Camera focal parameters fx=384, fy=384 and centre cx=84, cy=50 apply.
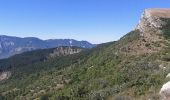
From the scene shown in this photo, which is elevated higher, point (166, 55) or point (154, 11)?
point (154, 11)

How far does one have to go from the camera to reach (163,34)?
157 meters

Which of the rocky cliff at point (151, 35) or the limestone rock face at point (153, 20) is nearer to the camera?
the rocky cliff at point (151, 35)

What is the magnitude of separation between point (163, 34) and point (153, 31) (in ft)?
27.8

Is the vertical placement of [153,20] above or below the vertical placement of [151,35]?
above

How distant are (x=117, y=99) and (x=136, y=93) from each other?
771 centimetres

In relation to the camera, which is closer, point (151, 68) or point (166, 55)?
point (151, 68)

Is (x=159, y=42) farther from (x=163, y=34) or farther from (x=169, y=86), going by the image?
(x=169, y=86)

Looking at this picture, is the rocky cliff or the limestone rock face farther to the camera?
the limestone rock face

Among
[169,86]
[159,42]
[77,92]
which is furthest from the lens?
[159,42]

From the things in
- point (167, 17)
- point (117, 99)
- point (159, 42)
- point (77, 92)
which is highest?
point (167, 17)

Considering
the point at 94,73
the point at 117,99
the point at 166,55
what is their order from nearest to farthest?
the point at 117,99 → the point at 166,55 → the point at 94,73

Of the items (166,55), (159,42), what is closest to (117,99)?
(166,55)

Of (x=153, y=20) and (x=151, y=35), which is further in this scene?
(x=153, y=20)

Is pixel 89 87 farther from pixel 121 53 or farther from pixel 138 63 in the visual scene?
pixel 121 53
